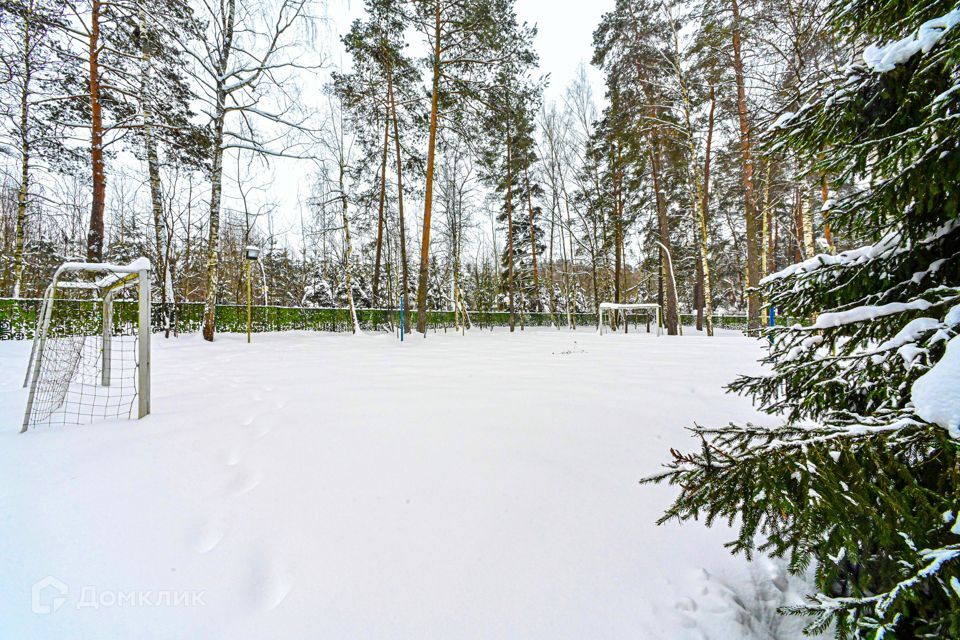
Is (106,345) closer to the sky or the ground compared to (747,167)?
closer to the ground

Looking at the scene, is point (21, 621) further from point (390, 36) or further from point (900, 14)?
point (390, 36)

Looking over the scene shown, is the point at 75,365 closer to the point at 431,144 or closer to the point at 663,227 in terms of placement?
the point at 431,144

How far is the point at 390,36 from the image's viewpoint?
9.88 m

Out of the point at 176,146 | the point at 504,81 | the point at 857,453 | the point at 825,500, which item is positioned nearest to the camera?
the point at 825,500

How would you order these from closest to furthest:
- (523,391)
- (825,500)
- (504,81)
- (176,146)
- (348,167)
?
(825,500) → (523,391) → (176,146) → (504,81) → (348,167)

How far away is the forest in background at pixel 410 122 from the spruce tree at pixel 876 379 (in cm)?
74

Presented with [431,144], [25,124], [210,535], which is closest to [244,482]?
[210,535]

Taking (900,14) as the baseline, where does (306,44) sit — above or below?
above

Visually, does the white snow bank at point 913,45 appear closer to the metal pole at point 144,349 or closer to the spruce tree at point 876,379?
the spruce tree at point 876,379

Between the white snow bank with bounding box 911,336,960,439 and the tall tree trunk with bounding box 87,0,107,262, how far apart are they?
9842 millimetres

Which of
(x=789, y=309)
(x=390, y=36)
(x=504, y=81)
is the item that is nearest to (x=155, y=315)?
(x=390, y=36)

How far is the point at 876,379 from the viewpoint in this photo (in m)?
1.15

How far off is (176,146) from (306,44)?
351 cm

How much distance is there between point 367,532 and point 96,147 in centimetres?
990
